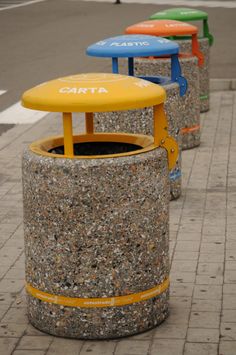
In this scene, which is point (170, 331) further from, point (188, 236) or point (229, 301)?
point (188, 236)

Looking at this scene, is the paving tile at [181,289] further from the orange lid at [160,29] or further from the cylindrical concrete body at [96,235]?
the orange lid at [160,29]

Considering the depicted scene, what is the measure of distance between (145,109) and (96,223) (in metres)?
3.80

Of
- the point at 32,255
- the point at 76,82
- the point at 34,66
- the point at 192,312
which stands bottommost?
the point at 34,66

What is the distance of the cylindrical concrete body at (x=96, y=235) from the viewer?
20.8ft

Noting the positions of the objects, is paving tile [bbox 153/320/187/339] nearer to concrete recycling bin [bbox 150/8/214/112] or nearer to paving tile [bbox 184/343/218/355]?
paving tile [bbox 184/343/218/355]

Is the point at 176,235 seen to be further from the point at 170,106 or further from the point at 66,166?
the point at 66,166

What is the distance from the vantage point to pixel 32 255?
21.8 ft

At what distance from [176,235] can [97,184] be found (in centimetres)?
277

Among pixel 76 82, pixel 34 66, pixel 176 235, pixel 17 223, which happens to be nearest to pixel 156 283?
pixel 76 82

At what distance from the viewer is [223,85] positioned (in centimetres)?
1728

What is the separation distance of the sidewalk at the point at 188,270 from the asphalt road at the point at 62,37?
5.18 meters

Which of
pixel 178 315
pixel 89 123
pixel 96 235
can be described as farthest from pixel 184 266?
Answer: pixel 96 235

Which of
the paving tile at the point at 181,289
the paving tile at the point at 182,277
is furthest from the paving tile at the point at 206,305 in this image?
the paving tile at the point at 182,277

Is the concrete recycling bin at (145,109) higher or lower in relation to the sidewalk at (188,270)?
higher
